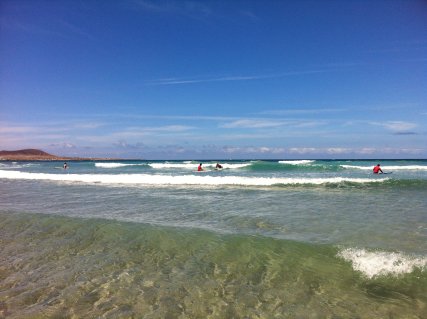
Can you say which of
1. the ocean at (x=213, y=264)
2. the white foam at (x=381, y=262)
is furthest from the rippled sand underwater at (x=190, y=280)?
the white foam at (x=381, y=262)

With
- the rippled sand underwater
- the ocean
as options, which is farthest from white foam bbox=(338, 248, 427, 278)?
the rippled sand underwater

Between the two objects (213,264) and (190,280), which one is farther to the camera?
(213,264)

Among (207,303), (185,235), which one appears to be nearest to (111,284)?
(207,303)

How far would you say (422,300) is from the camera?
15.2ft

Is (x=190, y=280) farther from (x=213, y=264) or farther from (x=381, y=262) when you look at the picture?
(x=381, y=262)

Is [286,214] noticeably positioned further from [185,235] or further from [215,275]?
[215,275]

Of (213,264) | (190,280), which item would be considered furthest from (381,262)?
(190,280)

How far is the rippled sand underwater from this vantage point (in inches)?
171

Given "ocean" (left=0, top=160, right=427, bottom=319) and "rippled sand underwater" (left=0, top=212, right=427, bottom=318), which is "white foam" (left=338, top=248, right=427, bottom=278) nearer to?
"ocean" (left=0, top=160, right=427, bottom=319)

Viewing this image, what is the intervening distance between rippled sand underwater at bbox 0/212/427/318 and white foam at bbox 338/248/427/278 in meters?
0.12

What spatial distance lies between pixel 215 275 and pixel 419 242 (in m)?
4.63

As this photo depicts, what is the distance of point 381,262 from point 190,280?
3.32m

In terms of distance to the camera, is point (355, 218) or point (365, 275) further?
point (355, 218)

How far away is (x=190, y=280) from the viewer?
5.25 metres
